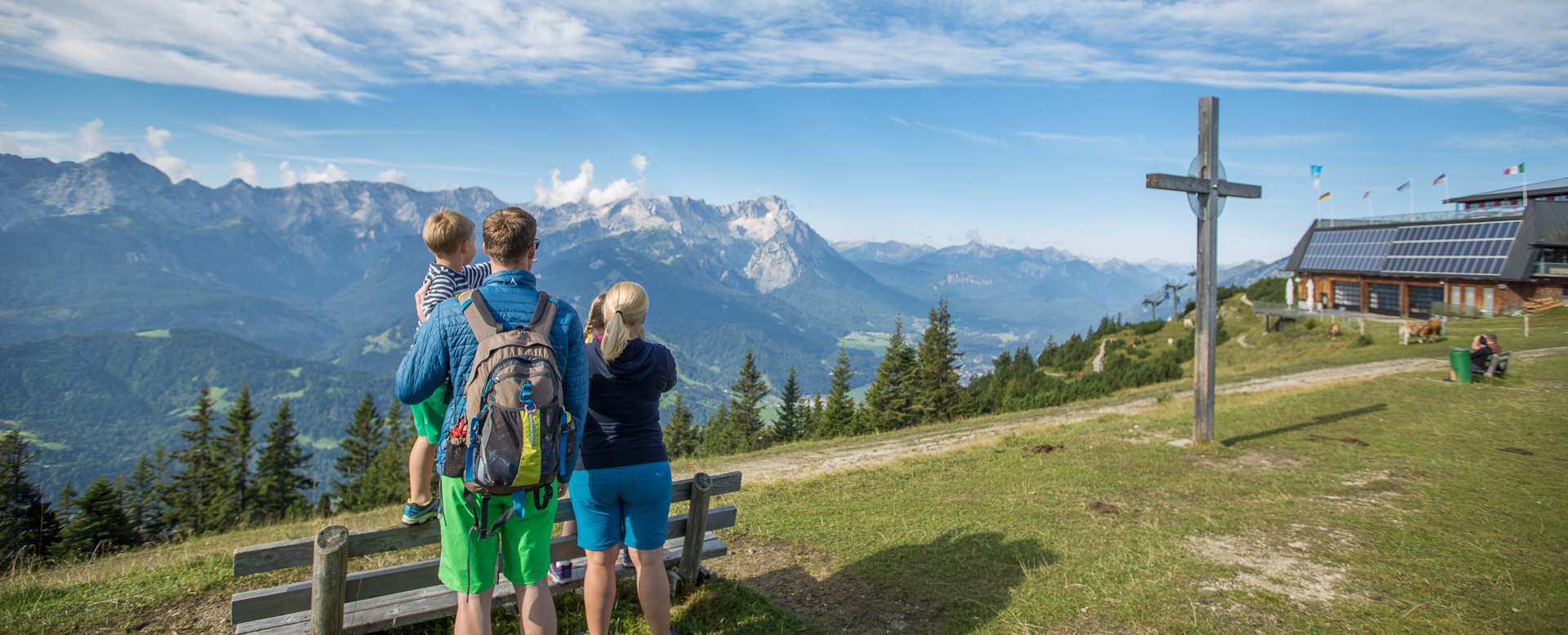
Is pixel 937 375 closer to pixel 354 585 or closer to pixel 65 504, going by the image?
pixel 354 585

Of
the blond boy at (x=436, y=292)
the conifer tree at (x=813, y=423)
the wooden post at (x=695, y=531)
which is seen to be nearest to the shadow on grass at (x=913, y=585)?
the wooden post at (x=695, y=531)

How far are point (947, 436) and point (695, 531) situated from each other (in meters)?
13.7

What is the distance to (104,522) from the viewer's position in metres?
32.2

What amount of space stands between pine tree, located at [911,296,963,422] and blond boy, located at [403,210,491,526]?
4154cm

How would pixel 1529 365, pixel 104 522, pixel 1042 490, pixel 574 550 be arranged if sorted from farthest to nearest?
pixel 104 522, pixel 1529 365, pixel 1042 490, pixel 574 550

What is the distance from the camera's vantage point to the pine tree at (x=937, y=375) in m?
45.8

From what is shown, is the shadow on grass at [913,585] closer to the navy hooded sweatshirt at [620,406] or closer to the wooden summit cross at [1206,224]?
the navy hooded sweatshirt at [620,406]

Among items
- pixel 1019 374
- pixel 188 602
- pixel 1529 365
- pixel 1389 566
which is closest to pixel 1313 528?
pixel 1389 566

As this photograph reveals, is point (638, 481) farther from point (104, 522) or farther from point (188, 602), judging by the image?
point (104, 522)

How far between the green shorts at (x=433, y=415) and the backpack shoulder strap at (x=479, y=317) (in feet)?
1.99

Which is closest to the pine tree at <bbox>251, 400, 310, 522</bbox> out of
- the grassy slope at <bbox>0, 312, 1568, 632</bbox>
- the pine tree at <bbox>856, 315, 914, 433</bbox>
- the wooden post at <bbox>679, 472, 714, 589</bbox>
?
the pine tree at <bbox>856, 315, 914, 433</bbox>

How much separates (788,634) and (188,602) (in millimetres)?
5168

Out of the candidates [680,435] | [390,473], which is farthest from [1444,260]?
[390,473]

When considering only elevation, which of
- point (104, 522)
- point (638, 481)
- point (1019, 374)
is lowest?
point (104, 522)
